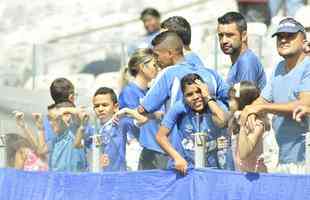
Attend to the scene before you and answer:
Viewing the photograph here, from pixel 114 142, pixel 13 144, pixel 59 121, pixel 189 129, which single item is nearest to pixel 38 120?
pixel 59 121

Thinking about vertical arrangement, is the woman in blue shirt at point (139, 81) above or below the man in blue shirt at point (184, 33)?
below

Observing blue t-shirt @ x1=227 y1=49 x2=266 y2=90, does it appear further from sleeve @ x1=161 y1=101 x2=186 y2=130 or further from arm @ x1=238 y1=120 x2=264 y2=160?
arm @ x1=238 y1=120 x2=264 y2=160

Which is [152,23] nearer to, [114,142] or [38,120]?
[38,120]

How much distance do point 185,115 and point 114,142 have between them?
2.73ft

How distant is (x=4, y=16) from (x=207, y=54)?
165 inches

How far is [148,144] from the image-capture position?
10891 millimetres

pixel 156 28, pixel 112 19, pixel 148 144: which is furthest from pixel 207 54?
pixel 148 144

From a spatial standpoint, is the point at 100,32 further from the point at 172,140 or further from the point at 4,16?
the point at 172,140

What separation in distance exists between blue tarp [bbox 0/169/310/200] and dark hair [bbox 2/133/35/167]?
12 centimetres

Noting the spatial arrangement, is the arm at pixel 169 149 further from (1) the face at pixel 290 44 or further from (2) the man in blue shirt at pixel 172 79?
(1) the face at pixel 290 44

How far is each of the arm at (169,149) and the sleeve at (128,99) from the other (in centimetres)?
108

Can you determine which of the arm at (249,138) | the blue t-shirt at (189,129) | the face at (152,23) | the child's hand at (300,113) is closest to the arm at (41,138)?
the blue t-shirt at (189,129)

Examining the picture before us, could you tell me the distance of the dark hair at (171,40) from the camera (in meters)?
10.8

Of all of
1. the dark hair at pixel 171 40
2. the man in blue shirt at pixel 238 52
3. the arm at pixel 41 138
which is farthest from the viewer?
the arm at pixel 41 138
